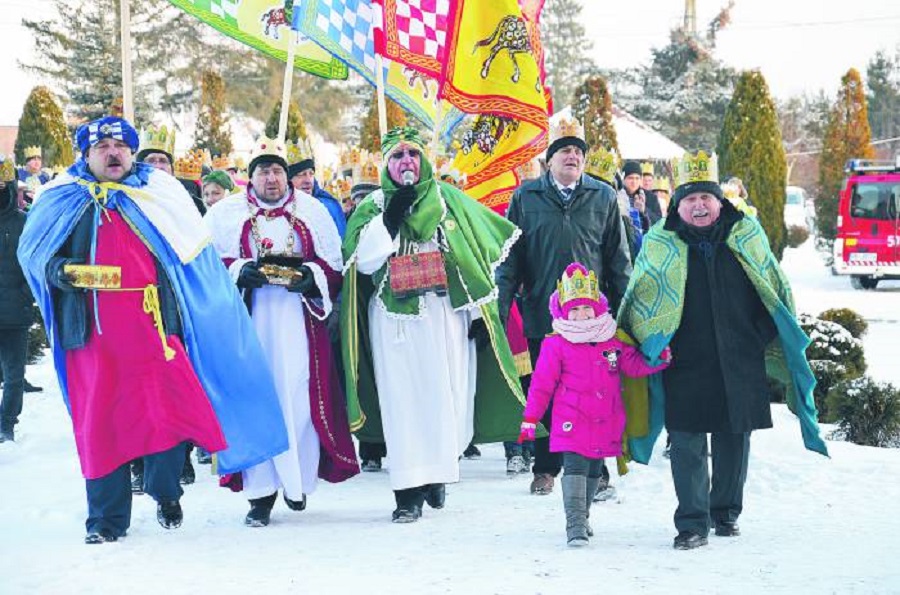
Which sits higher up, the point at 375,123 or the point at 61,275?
the point at 375,123

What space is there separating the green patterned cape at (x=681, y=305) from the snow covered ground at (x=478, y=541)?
65 cm

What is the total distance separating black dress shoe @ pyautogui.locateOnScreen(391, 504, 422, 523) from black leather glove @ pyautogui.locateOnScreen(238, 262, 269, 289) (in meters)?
1.38

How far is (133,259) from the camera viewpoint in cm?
696

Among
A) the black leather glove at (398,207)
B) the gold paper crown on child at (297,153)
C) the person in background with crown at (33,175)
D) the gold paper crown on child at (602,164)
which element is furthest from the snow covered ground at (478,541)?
the person in background with crown at (33,175)

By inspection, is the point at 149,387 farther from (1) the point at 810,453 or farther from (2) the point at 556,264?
(1) the point at 810,453

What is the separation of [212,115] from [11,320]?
78.8 feet

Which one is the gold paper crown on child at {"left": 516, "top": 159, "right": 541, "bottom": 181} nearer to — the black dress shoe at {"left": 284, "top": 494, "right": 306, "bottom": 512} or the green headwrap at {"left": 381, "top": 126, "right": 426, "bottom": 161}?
the green headwrap at {"left": 381, "top": 126, "right": 426, "bottom": 161}

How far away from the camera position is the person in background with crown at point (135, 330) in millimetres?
6836

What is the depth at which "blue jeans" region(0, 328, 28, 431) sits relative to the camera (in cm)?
1016

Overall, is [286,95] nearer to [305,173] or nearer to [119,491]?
[305,173]

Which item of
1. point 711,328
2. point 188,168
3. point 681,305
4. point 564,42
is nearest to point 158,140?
point 188,168

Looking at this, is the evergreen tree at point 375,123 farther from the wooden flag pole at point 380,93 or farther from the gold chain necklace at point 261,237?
the gold chain necklace at point 261,237

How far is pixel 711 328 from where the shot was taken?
6.71 meters

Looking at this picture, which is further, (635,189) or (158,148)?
(635,189)
